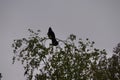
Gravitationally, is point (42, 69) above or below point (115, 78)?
below

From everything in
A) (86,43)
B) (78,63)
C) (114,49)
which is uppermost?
(114,49)

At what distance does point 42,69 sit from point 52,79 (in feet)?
3.88

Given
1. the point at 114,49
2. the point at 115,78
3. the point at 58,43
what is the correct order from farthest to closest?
the point at 114,49, the point at 115,78, the point at 58,43

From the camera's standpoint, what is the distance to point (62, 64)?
722 inches

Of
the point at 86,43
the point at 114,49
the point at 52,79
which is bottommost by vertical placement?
the point at 52,79

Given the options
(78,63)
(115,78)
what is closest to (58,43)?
(78,63)

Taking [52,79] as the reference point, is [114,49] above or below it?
above

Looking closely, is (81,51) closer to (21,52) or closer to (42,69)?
(42,69)

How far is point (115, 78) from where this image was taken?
30.5 m

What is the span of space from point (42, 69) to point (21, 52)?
6.63 feet

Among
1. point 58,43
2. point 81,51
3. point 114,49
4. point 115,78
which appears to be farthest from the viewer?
point 114,49

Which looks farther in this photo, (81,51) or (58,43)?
(81,51)

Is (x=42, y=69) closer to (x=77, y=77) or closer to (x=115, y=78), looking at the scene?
(x=77, y=77)

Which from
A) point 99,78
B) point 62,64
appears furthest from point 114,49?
point 62,64
